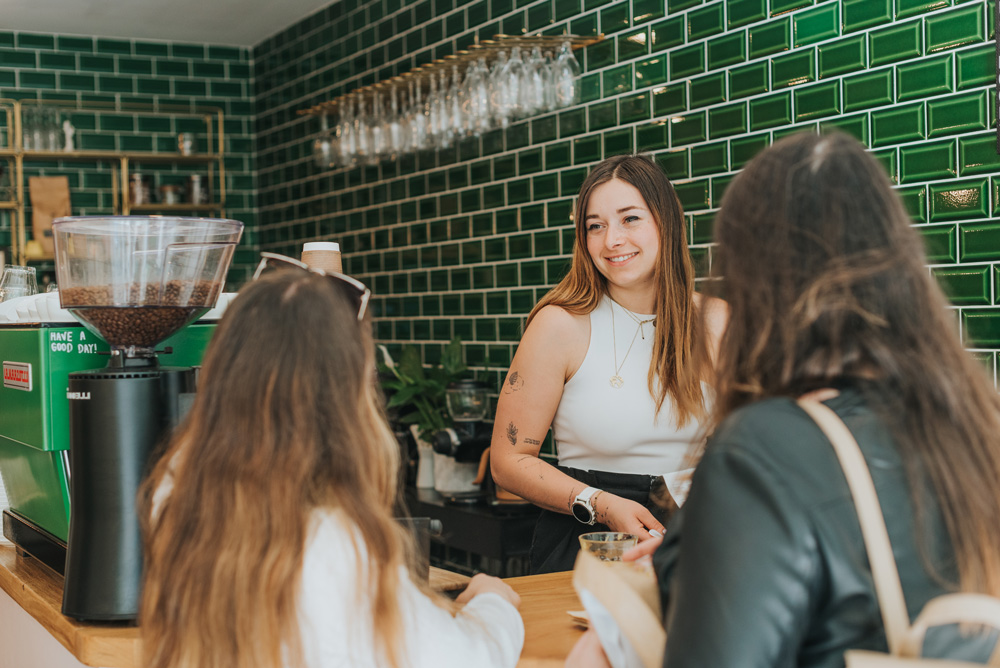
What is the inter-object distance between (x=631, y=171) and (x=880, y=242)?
136 centimetres

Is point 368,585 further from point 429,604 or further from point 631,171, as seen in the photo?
point 631,171

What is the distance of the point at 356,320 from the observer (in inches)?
49.9

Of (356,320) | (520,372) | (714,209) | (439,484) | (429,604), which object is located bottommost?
(439,484)

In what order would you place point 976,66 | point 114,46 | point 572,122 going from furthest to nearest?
point 114,46 → point 572,122 → point 976,66

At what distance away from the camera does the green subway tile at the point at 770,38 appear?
278 centimetres

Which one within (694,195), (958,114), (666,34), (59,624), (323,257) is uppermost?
(666,34)

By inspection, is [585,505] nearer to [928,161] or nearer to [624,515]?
[624,515]

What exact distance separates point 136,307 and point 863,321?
1.16 m

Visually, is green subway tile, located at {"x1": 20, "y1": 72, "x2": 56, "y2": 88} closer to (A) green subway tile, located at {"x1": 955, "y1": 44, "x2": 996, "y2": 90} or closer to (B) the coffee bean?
(B) the coffee bean

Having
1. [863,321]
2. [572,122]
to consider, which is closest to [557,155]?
[572,122]

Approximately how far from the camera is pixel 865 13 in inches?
101

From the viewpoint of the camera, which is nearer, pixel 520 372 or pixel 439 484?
pixel 520 372

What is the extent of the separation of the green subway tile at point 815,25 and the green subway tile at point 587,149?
2.82ft

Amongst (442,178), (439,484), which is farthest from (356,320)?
(442,178)
